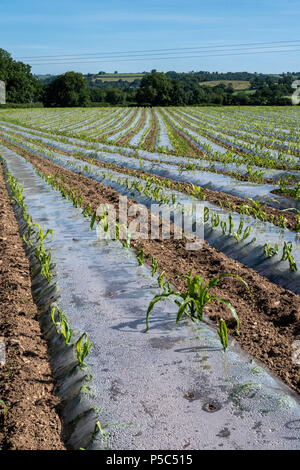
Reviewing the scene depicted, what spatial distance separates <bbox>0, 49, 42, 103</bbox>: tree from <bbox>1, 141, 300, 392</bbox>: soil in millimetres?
67438

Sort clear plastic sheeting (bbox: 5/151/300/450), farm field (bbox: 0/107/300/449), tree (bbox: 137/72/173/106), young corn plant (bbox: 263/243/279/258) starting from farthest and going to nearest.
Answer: tree (bbox: 137/72/173/106) → young corn plant (bbox: 263/243/279/258) → farm field (bbox: 0/107/300/449) → clear plastic sheeting (bbox: 5/151/300/450)

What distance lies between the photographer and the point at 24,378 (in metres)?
2.65

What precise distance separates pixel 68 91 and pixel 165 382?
2710 inches

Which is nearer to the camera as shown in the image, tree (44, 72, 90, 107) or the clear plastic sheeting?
the clear plastic sheeting

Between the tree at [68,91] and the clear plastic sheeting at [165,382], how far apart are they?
66.1m

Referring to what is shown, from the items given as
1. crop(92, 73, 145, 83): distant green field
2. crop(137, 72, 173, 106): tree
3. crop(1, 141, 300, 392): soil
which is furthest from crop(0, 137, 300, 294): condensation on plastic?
crop(92, 73, 145, 83): distant green field

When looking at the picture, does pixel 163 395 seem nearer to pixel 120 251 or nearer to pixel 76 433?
pixel 76 433

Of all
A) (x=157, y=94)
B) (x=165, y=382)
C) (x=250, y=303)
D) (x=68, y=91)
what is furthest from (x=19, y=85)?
(x=165, y=382)

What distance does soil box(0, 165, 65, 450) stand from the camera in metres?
2.20

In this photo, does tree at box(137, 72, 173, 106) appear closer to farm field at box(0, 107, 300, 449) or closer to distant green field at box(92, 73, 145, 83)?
farm field at box(0, 107, 300, 449)

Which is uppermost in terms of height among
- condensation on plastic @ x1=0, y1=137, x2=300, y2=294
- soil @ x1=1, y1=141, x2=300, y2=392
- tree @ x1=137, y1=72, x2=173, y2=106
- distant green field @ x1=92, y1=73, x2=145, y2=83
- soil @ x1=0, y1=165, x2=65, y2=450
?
distant green field @ x1=92, y1=73, x2=145, y2=83

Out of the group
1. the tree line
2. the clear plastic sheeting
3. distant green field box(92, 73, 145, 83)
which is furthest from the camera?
distant green field box(92, 73, 145, 83)
